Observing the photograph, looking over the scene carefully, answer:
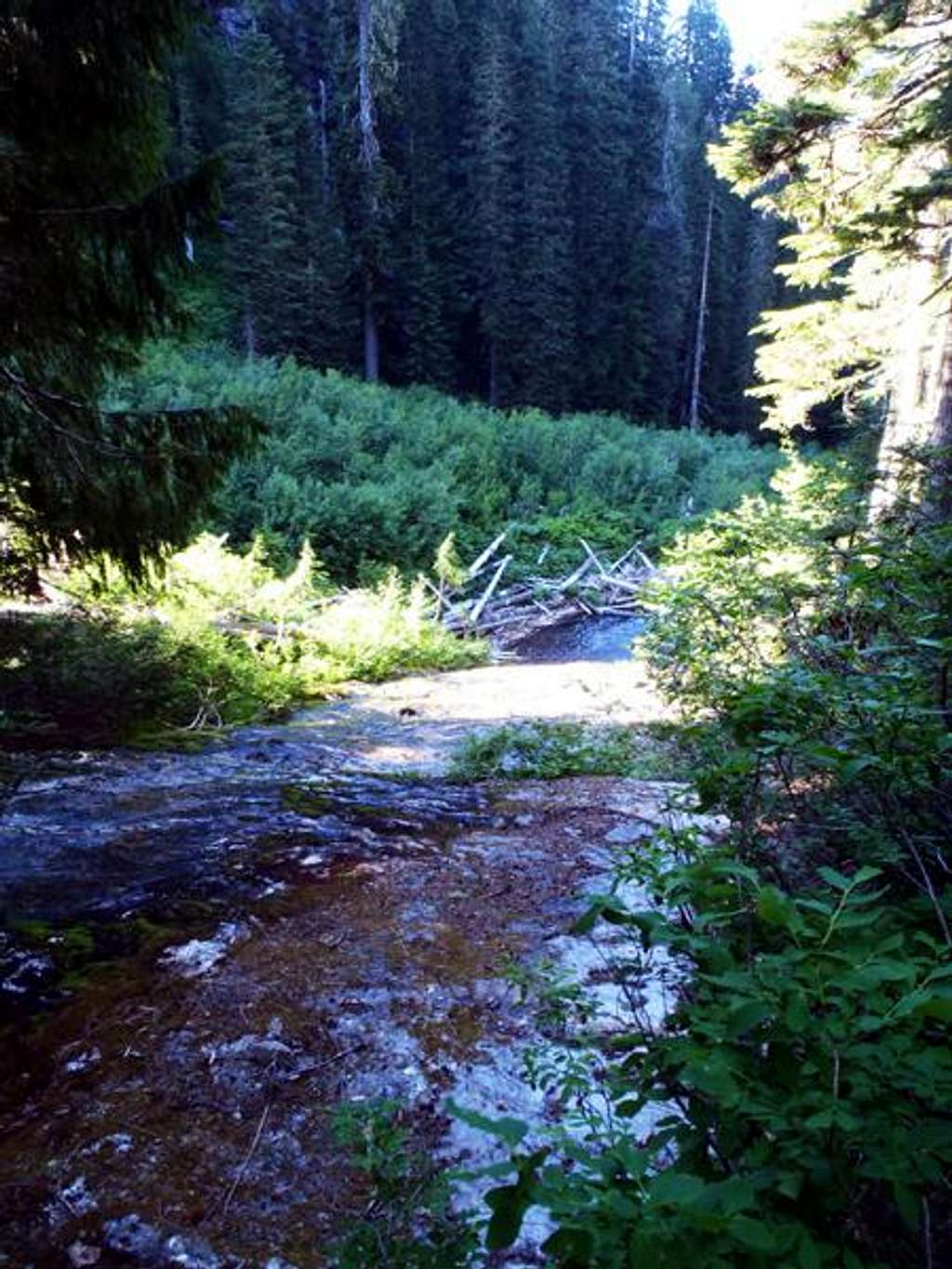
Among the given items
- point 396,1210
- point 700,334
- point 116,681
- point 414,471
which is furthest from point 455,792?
point 700,334

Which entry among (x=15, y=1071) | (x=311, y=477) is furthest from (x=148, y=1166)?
(x=311, y=477)

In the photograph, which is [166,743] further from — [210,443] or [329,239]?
[329,239]

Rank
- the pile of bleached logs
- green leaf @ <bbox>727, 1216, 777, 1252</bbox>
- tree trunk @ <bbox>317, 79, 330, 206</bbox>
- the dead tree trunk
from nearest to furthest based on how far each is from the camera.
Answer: green leaf @ <bbox>727, 1216, 777, 1252</bbox>, the pile of bleached logs, the dead tree trunk, tree trunk @ <bbox>317, 79, 330, 206</bbox>

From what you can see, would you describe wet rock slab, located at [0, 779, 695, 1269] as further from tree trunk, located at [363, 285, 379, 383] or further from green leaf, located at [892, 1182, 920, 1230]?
tree trunk, located at [363, 285, 379, 383]

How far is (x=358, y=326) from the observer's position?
95.6 ft

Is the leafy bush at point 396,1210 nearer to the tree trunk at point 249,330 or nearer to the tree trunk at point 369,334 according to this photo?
the tree trunk at point 249,330

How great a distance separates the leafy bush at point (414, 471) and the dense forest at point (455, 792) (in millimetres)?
329

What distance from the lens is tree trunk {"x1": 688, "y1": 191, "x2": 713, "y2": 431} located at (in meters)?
37.7

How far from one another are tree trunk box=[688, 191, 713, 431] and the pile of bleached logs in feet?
73.8

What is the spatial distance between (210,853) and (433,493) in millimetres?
13622

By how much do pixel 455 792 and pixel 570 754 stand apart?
1.19 m

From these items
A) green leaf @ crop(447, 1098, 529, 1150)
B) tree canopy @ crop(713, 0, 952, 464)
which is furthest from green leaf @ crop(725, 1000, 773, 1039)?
tree canopy @ crop(713, 0, 952, 464)

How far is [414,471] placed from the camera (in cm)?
1791

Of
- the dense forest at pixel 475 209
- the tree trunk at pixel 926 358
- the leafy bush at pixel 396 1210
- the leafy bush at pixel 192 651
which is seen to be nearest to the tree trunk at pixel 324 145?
the dense forest at pixel 475 209
